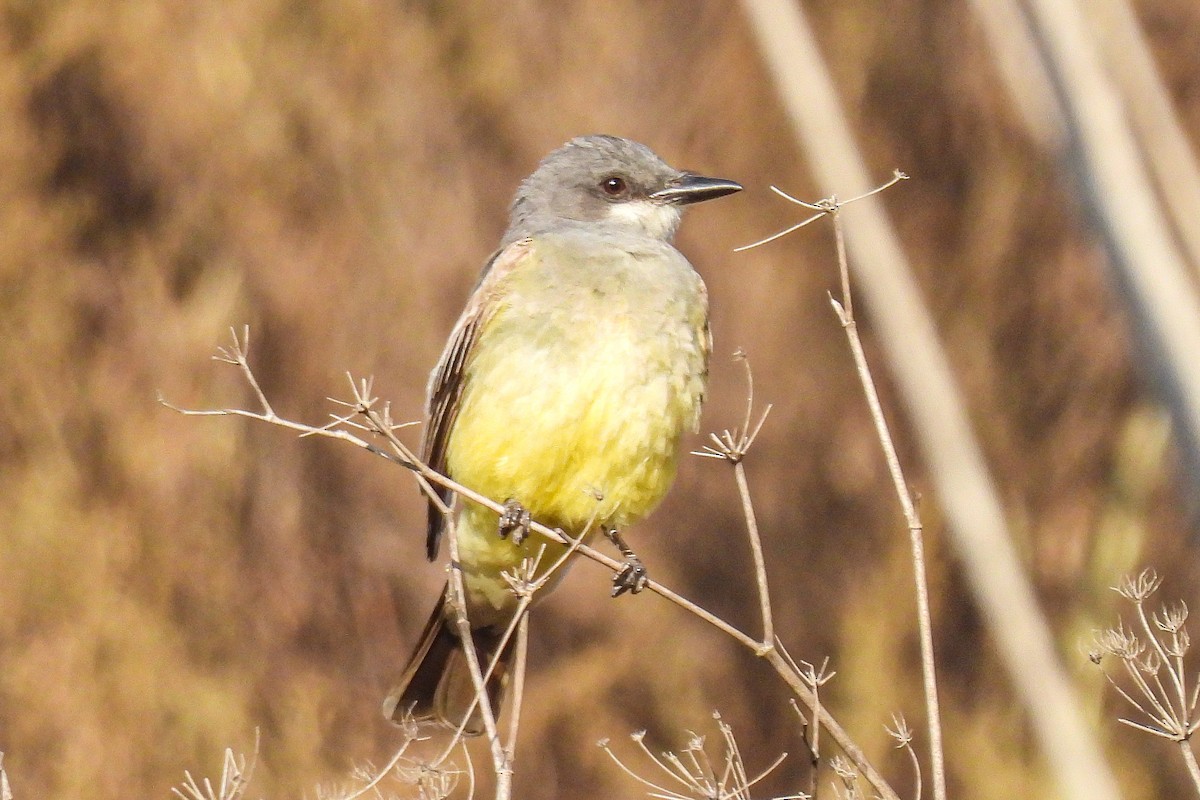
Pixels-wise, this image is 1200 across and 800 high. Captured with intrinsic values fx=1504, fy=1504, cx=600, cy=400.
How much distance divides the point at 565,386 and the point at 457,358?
478 mm

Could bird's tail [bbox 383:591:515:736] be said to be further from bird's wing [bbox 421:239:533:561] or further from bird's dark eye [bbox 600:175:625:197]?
bird's dark eye [bbox 600:175:625:197]

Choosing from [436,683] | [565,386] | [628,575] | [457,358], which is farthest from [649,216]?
[436,683]

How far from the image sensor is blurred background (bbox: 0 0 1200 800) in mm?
6207

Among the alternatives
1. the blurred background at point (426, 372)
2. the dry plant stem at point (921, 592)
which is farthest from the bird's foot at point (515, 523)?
the blurred background at point (426, 372)

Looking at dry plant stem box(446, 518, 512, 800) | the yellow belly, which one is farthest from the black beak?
dry plant stem box(446, 518, 512, 800)

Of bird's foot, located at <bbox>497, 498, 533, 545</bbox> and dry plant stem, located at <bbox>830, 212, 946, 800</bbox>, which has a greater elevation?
dry plant stem, located at <bbox>830, 212, 946, 800</bbox>

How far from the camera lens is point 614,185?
14.1ft

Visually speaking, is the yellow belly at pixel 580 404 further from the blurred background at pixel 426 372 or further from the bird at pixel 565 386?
the blurred background at pixel 426 372

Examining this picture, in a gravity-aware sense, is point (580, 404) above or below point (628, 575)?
above

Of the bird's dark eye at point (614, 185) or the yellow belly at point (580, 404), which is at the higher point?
the bird's dark eye at point (614, 185)

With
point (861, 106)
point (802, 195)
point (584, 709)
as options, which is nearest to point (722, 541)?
point (584, 709)

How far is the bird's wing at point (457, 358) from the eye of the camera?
3943 mm

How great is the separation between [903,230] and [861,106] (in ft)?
2.26

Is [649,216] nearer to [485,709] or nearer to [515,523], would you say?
[515,523]
